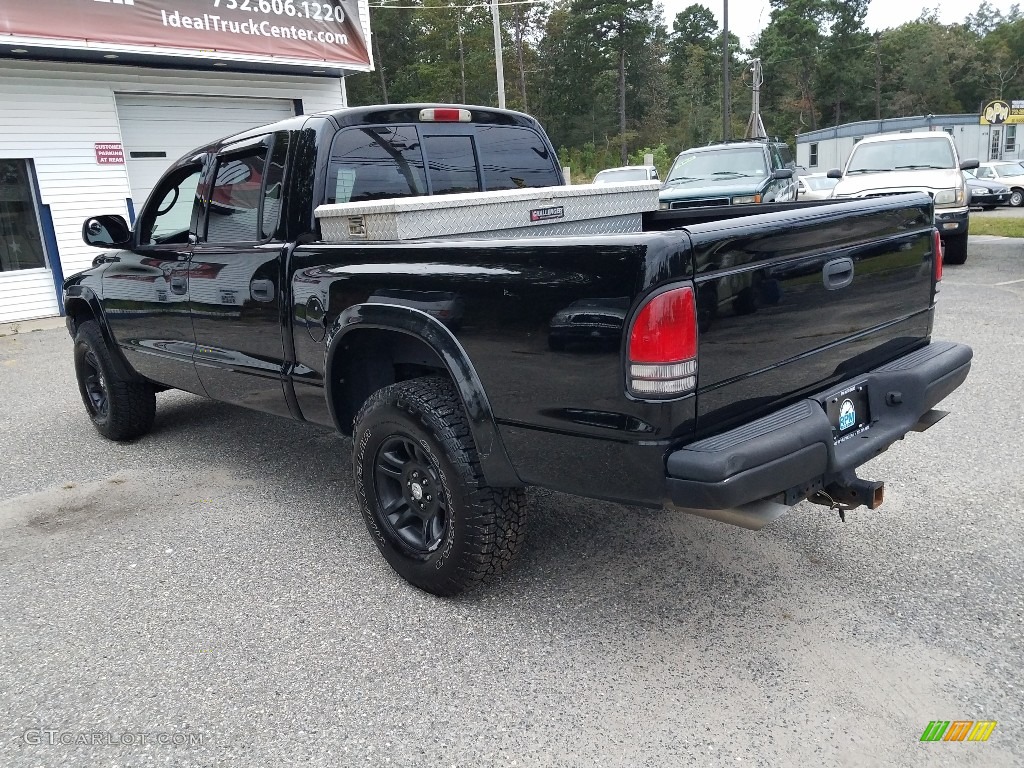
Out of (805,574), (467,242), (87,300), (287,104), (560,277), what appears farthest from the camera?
(287,104)

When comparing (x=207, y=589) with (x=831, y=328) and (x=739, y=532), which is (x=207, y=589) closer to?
(x=739, y=532)

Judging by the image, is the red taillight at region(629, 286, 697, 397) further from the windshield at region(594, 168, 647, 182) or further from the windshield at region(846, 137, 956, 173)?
the windshield at region(594, 168, 647, 182)

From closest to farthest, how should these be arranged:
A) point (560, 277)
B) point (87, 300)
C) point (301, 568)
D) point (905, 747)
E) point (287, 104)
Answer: point (905, 747), point (560, 277), point (301, 568), point (87, 300), point (287, 104)

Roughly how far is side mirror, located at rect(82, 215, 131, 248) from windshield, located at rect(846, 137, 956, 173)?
10.9 m

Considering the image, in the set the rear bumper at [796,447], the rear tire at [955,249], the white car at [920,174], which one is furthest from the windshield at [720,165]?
the rear bumper at [796,447]


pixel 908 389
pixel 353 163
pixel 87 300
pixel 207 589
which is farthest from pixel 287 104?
pixel 908 389

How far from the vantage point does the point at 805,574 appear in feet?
10.8

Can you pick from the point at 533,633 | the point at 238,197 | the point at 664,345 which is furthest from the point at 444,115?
the point at 533,633

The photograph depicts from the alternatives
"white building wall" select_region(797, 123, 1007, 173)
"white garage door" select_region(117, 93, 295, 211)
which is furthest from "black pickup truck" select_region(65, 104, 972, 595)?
"white building wall" select_region(797, 123, 1007, 173)

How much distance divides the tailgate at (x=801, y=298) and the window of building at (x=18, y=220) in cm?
1272

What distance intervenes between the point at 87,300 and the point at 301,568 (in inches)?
119

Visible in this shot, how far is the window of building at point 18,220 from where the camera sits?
1198cm

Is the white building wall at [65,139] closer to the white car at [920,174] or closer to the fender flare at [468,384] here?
the white car at [920,174]

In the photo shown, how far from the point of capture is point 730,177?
1369cm
